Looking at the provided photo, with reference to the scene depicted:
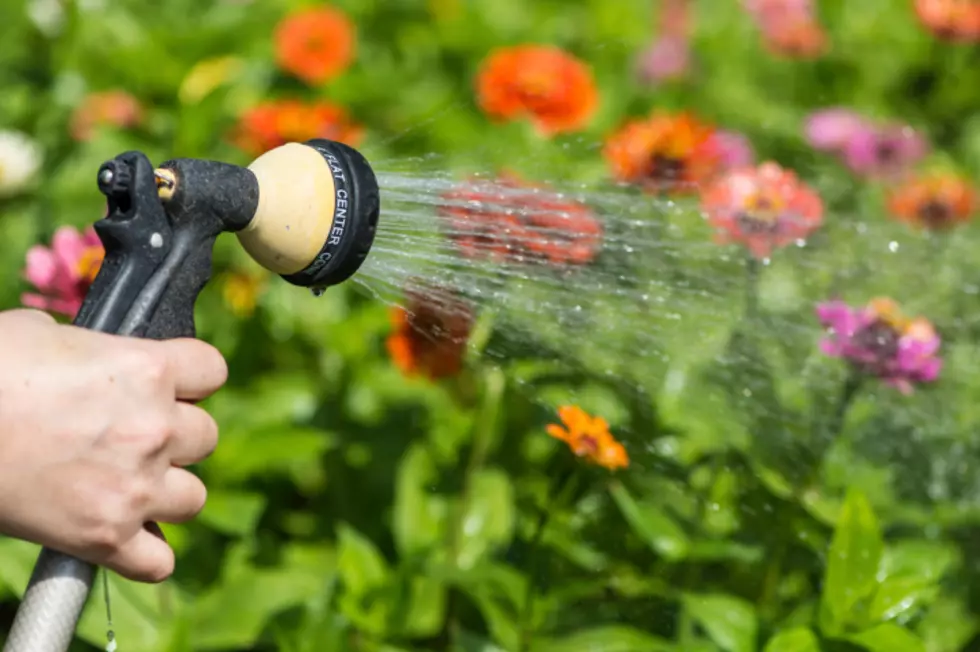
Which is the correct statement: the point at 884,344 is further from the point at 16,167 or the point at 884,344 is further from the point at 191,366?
the point at 16,167

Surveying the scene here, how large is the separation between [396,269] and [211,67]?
1380mm

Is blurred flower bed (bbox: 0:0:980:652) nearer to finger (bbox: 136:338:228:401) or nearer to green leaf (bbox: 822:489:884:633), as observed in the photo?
green leaf (bbox: 822:489:884:633)

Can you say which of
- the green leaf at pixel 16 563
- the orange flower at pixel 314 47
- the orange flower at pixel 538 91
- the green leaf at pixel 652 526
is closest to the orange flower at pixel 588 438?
the green leaf at pixel 652 526

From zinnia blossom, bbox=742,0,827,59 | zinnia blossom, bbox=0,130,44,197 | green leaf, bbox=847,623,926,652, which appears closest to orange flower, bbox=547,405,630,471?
green leaf, bbox=847,623,926,652

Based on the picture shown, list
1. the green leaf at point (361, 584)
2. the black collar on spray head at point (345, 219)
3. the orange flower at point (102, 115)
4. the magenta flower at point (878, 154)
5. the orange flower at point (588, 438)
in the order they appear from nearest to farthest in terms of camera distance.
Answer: the black collar on spray head at point (345, 219) < the orange flower at point (588, 438) < the green leaf at point (361, 584) < the orange flower at point (102, 115) < the magenta flower at point (878, 154)

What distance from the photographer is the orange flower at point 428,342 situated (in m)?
1.26

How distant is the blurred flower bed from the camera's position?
46.6 inches

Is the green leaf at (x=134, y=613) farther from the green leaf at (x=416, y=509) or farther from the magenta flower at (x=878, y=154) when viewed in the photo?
the magenta flower at (x=878, y=154)

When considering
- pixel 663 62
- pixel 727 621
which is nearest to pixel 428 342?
pixel 727 621

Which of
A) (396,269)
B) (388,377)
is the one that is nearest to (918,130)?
(388,377)

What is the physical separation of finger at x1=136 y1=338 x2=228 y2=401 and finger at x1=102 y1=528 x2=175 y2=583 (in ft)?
0.32

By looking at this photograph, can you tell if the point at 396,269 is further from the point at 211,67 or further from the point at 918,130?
the point at 918,130

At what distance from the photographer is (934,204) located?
6.09 feet

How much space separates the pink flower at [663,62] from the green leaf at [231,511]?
160 cm
